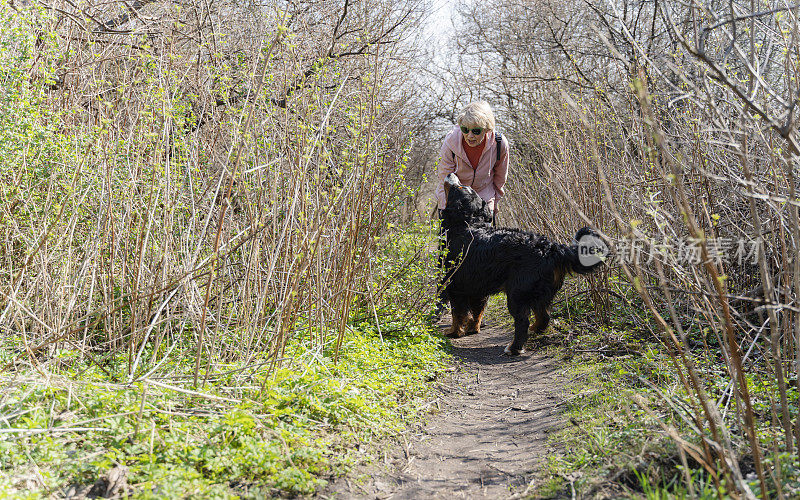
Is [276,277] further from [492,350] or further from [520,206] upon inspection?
[520,206]

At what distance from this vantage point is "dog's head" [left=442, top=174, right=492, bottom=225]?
5.50 metres

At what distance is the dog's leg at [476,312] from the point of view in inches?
225

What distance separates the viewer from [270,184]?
3635 millimetres

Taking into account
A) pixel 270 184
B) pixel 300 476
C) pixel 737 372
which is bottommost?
pixel 300 476

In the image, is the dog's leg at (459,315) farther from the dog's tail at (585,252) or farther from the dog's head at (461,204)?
the dog's tail at (585,252)

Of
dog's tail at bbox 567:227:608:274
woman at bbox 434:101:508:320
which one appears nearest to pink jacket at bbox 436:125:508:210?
woman at bbox 434:101:508:320

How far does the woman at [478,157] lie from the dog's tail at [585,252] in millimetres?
1095

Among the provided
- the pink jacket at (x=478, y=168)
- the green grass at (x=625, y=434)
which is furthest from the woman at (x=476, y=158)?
the green grass at (x=625, y=434)

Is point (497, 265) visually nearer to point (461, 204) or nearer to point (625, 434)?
point (461, 204)

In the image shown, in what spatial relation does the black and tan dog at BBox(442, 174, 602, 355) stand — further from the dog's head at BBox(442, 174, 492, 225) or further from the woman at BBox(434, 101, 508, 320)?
the woman at BBox(434, 101, 508, 320)

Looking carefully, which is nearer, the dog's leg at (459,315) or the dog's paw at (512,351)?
the dog's paw at (512,351)

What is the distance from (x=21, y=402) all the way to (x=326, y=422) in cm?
140

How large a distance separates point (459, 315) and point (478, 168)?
1466 mm

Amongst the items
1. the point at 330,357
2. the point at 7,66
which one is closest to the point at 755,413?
the point at 330,357
